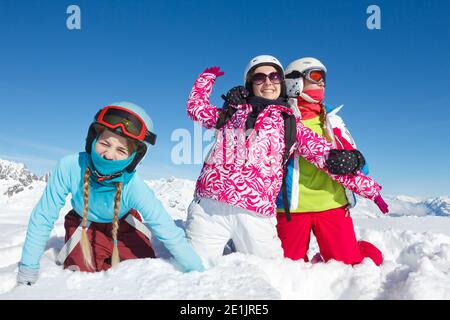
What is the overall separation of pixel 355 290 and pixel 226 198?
1.49 meters

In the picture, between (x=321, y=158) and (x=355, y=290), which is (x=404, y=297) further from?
(x=321, y=158)

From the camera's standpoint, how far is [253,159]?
11.6 ft

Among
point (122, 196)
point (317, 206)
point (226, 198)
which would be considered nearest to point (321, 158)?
point (317, 206)

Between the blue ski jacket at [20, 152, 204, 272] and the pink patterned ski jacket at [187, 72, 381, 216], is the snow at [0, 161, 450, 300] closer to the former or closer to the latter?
the blue ski jacket at [20, 152, 204, 272]

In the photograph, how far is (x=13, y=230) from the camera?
562cm

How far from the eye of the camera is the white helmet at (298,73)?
14.4 feet

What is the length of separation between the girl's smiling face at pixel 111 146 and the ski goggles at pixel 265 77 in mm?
1766

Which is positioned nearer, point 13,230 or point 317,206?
point 317,206

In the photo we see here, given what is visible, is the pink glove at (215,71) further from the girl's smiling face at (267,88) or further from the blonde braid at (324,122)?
the blonde braid at (324,122)

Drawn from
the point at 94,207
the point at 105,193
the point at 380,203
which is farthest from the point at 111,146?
the point at 380,203

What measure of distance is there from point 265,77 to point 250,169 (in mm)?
1203

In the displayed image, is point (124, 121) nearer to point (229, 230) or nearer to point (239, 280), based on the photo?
point (229, 230)
